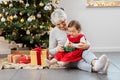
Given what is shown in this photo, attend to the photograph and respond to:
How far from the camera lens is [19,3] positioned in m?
4.70

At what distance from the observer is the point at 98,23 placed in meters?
5.54

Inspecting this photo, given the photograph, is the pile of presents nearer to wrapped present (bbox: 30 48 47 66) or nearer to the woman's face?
wrapped present (bbox: 30 48 47 66)

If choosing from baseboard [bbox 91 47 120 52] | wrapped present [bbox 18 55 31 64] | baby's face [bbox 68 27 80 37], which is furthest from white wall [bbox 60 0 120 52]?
baby's face [bbox 68 27 80 37]

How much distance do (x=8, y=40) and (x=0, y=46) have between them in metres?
0.28

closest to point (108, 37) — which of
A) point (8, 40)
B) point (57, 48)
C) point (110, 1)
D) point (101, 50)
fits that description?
point (101, 50)

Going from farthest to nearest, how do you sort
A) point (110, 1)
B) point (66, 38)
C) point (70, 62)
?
point (110, 1) → point (66, 38) → point (70, 62)

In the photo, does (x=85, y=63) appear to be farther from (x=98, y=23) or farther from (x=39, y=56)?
(x=98, y=23)

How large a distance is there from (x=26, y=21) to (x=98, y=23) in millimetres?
1586

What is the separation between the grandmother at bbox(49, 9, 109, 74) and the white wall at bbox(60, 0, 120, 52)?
1.97 m

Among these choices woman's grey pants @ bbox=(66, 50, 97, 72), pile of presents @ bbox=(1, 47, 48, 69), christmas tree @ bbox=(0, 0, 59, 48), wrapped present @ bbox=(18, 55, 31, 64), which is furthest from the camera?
christmas tree @ bbox=(0, 0, 59, 48)

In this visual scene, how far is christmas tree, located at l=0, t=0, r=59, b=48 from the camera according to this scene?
14.9 ft

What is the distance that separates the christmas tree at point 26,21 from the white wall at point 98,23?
963 millimetres

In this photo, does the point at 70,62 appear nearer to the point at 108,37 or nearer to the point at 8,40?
the point at 8,40

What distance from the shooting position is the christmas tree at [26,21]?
14.9 ft
